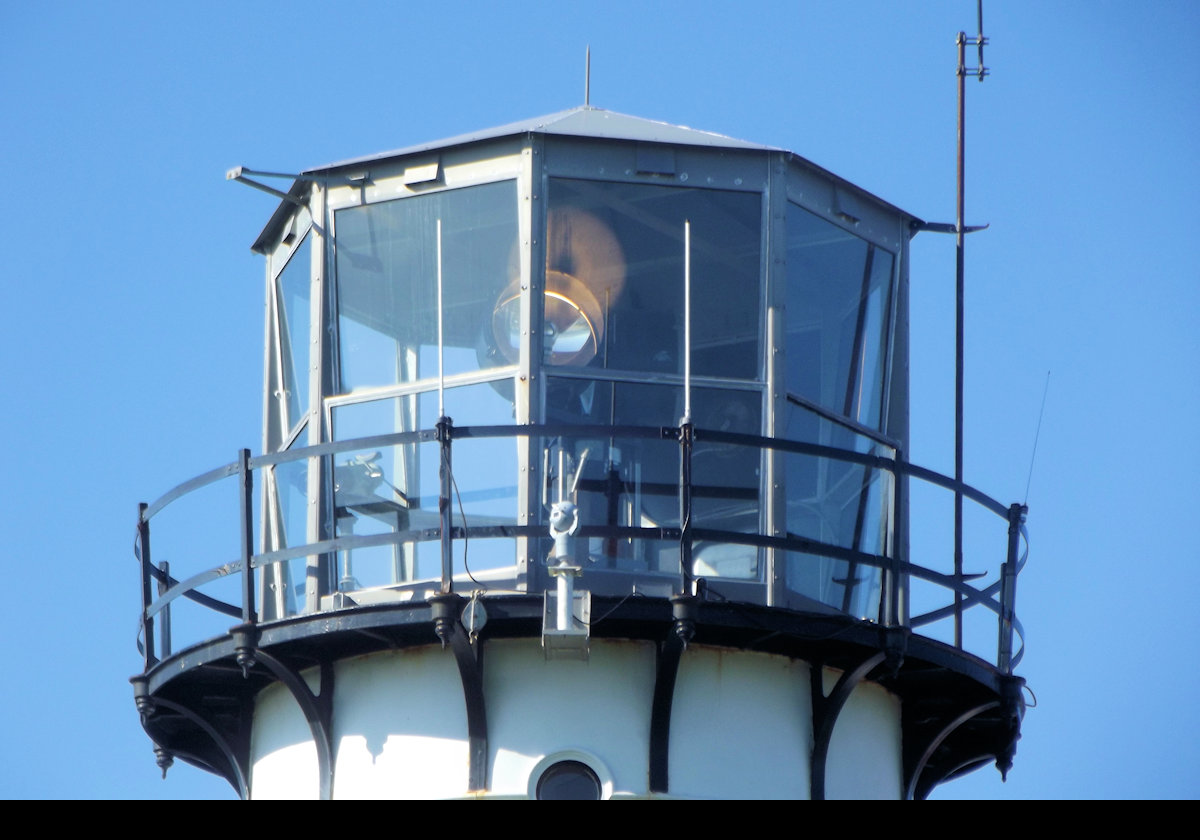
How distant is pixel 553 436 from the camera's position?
43.0 feet

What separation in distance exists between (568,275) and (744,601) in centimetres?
243

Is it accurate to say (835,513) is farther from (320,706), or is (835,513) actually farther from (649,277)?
(320,706)

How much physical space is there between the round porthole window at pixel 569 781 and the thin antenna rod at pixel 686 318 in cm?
224

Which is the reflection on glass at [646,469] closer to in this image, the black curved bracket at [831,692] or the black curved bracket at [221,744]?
the black curved bracket at [831,692]

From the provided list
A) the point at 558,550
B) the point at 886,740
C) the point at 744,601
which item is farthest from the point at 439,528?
the point at 886,740

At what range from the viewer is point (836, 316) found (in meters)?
14.7

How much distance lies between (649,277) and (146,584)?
3877mm

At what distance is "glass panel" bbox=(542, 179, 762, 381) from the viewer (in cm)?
1388

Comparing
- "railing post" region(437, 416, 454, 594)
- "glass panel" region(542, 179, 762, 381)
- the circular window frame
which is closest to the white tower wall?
the circular window frame

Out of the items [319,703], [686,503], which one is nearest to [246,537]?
[319,703]

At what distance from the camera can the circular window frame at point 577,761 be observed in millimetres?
12797

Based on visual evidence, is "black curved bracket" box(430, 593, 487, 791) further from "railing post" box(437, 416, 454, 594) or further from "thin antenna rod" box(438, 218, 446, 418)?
"thin antenna rod" box(438, 218, 446, 418)
